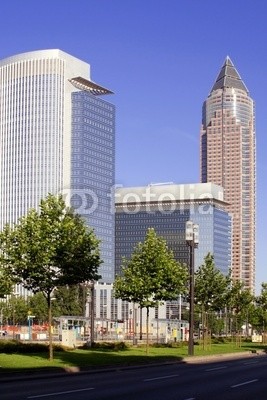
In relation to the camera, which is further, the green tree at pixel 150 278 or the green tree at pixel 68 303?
the green tree at pixel 68 303

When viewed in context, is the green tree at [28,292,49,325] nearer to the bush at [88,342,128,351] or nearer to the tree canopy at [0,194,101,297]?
the bush at [88,342,128,351]

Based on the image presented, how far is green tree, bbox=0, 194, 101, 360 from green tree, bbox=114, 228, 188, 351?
516 inches

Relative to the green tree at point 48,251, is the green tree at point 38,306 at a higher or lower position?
lower

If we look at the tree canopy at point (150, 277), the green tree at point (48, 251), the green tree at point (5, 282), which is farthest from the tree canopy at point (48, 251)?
the tree canopy at point (150, 277)

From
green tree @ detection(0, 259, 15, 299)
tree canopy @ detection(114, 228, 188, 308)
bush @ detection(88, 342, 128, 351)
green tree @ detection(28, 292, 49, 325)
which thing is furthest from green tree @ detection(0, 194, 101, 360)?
green tree @ detection(28, 292, 49, 325)

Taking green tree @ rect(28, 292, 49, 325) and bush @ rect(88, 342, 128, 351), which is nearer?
bush @ rect(88, 342, 128, 351)

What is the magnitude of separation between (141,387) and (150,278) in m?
31.1

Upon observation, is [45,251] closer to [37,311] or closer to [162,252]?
[162,252]

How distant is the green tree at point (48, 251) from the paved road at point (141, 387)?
9.32m

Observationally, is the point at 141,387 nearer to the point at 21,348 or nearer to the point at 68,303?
the point at 21,348

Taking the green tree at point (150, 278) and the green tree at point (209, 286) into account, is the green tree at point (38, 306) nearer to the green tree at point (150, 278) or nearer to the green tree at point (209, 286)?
the green tree at point (209, 286)

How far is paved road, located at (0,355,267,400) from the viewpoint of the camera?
23859mm

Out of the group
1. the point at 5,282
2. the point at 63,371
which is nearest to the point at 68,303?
the point at 5,282

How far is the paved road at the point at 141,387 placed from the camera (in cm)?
2386
